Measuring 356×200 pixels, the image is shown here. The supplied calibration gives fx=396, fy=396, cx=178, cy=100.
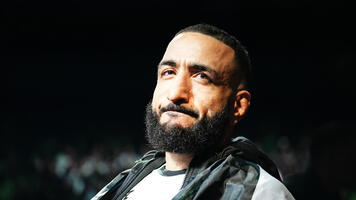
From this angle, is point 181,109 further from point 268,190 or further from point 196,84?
point 268,190

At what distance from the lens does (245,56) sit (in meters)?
1.27

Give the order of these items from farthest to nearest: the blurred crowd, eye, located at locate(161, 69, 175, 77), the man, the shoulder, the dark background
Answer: the blurred crowd < the dark background < eye, located at locate(161, 69, 175, 77) < the man < the shoulder

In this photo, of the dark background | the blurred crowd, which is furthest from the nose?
the blurred crowd

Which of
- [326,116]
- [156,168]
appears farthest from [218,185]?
[326,116]

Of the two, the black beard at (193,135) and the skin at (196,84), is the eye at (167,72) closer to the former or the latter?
the skin at (196,84)

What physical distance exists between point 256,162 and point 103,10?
3.34m

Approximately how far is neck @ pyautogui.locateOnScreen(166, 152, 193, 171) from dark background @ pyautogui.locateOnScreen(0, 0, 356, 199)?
2.38m

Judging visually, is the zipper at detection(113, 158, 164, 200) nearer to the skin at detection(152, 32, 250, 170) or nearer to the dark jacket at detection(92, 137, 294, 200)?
the dark jacket at detection(92, 137, 294, 200)

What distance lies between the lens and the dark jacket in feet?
3.15

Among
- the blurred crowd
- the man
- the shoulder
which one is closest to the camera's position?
the shoulder

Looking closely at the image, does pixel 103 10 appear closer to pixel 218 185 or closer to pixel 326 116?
pixel 326 116

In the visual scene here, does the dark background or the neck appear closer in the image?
the neck

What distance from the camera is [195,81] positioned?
3.82 feet

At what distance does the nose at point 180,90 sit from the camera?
3.69ft
